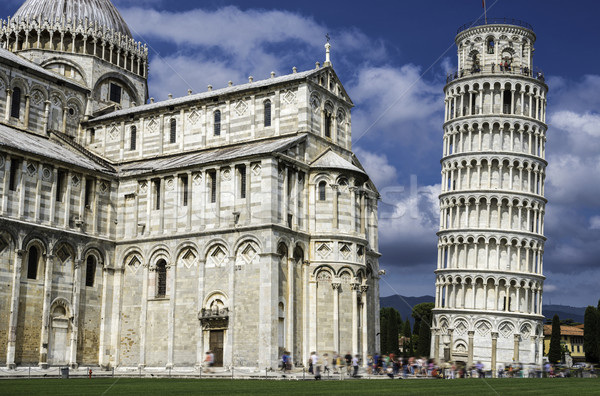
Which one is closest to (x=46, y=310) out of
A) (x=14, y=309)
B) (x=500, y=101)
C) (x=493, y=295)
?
(x=14, y=309)

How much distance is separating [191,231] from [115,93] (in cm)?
1994

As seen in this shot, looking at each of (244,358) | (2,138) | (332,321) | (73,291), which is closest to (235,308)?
(244,358)

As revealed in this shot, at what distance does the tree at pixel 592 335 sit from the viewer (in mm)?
96381

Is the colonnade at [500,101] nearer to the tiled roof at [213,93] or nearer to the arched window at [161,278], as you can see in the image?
the tiled roof at [213,93]

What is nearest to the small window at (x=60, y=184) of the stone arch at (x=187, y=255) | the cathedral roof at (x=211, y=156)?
the cathedral roof at (x=211, y=156)

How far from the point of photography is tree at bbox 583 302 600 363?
96381 millimetres

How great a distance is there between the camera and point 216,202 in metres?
49.8

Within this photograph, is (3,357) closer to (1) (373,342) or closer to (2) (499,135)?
(1) (373,342)

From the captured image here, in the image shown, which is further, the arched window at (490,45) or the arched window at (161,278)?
the arched window at (490,45)

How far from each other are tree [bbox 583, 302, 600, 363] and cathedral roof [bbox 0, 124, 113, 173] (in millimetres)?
65827

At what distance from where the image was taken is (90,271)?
51969 millimetres

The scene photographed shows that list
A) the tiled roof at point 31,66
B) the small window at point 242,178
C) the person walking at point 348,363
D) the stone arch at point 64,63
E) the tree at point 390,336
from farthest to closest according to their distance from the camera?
the tree at point 390,336 → the stone arch at point 64,63 → the tiled roof at point 31,66 → the small window at point 242,178 → the person walking at point 348,363

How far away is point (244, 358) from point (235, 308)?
298cm

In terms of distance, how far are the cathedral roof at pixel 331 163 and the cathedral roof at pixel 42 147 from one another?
14286 mm
